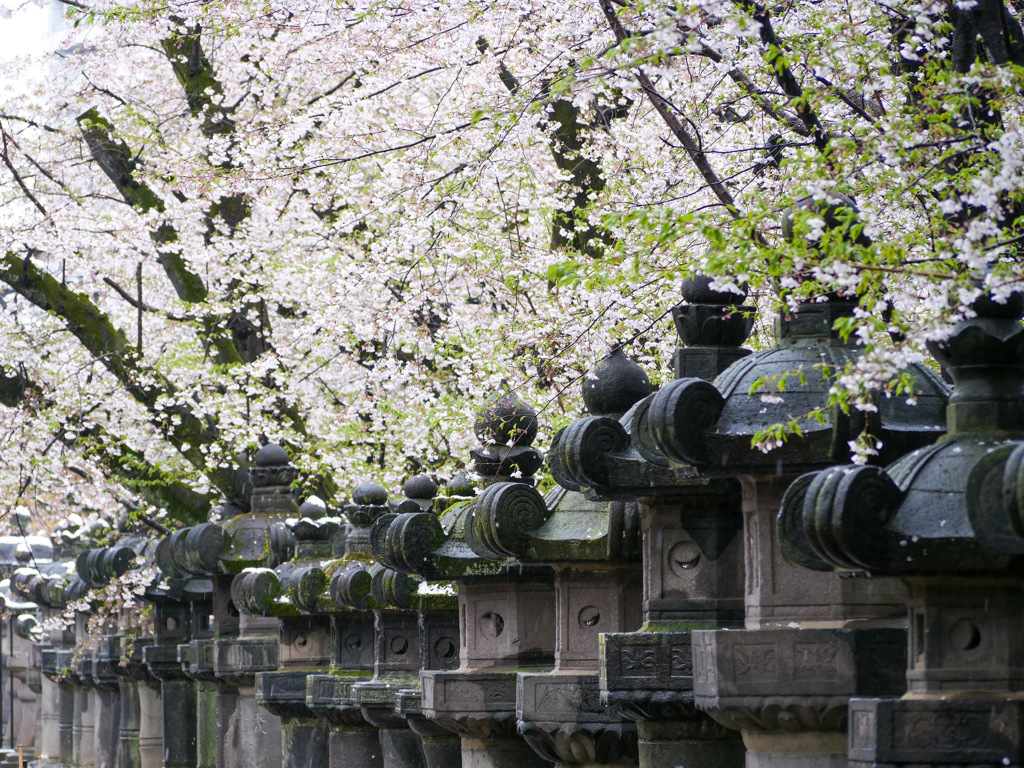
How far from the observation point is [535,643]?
10.0 meters

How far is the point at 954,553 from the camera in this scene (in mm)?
5758

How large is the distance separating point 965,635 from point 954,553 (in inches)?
13.4

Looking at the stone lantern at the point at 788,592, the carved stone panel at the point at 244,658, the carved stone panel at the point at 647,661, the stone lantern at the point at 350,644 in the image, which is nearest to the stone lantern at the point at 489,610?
the carved stone panel at the point at 647,661

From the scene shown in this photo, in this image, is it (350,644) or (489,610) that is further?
(350,644)

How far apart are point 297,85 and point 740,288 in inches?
562

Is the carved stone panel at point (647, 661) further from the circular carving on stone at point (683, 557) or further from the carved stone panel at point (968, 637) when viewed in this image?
the carved stone panel at point (968, 637)

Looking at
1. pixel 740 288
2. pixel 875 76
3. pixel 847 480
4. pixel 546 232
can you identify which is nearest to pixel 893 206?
pixel 875 76

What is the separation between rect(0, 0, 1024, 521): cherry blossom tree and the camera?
23.8 feet

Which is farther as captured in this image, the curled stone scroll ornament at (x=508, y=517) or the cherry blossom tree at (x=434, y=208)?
the curled stone scroll ornament at (x=508, y=517)

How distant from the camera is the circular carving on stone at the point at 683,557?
826 cm

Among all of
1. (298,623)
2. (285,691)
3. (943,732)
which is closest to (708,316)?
(943,732)

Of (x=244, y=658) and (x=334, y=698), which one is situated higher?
(x=244, y=658)

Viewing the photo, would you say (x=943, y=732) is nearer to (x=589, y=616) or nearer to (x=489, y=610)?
(x=589, y=616)

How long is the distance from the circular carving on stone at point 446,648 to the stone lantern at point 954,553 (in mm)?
5351
